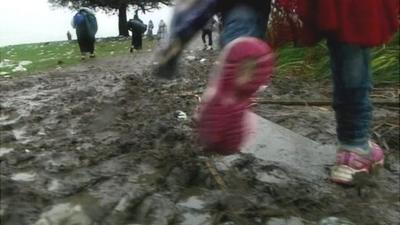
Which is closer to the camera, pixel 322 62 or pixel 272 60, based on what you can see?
pixel 272 60

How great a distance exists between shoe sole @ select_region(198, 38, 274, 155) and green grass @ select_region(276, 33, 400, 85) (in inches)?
126

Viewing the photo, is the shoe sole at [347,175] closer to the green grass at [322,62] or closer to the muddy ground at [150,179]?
the muddy ground at [150,179]

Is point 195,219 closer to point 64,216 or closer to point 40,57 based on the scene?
point 64,216

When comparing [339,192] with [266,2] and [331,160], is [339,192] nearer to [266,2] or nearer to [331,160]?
[331,160]

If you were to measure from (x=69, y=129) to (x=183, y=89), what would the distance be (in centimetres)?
175

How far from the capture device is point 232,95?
5.08ft

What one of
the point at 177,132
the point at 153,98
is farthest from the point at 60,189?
the point at 153,98

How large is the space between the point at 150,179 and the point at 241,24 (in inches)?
26.4


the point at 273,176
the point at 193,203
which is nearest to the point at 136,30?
the point at 273,176

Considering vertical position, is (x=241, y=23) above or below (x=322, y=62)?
above

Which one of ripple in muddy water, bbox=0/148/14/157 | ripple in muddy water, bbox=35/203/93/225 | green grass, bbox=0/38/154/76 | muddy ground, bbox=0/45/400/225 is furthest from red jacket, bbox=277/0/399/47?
green grass, bbox=0/38/154/76

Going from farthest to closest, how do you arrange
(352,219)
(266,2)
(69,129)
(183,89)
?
(183,89) → (69,129) → (266,2) → (352,219)

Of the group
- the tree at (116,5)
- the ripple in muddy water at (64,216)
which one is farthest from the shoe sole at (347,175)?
the tree at (116,5)

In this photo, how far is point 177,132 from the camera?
2.74 metres
